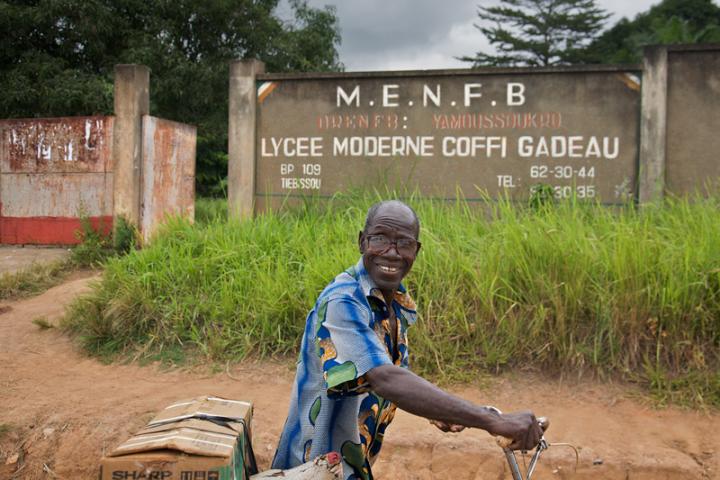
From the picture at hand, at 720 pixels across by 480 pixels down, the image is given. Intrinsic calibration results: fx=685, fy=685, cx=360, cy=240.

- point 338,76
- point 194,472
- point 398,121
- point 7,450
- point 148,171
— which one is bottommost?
point 7,450

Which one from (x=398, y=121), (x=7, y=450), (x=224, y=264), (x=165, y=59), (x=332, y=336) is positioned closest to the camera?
(x=332, y=336)

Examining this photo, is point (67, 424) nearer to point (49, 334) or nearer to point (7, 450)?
point (7, 450)

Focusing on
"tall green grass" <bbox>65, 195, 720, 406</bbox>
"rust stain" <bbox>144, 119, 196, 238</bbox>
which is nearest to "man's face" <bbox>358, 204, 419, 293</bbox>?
"tall green grass" <bbox>65, 195, 720, 406</bbox>

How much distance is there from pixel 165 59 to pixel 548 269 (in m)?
12.1

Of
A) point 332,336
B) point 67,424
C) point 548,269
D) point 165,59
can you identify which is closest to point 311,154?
point 548,269

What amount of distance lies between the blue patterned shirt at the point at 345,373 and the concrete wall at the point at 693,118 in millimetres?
5054

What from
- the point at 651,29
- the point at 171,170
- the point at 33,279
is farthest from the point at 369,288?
the point at 651,29

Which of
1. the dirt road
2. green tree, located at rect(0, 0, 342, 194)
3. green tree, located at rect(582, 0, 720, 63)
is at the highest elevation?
green tree, located at rect(582, 0, 720, 63)

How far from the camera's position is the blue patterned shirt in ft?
5.69

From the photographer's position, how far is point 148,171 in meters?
7.66

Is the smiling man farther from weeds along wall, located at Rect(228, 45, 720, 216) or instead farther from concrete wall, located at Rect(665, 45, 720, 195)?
concrete wall, located at Rect(665, 45, 720, 195)

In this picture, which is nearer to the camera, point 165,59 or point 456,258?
point 456,258

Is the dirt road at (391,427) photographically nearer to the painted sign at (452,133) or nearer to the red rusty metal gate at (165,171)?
the painted sign at (452,133)

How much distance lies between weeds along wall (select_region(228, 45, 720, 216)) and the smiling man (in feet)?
14.2
